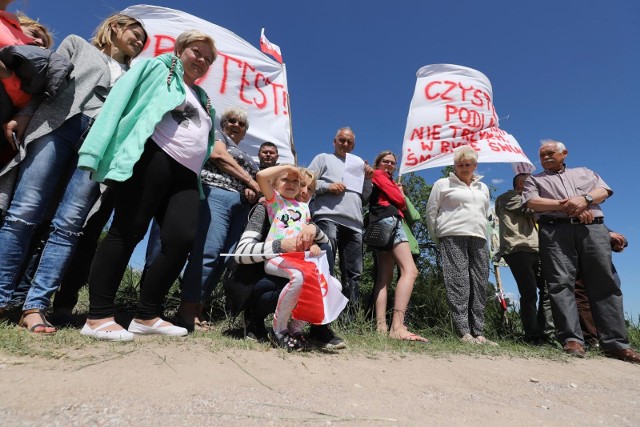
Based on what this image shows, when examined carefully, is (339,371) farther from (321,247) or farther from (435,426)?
(321,247)

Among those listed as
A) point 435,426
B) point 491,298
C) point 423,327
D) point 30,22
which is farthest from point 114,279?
point 491,298

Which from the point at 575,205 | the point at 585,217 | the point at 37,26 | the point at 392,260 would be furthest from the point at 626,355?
the point at 37,26

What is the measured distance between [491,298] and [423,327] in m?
1.03

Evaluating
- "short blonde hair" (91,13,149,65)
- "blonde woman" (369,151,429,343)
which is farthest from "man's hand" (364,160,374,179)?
"short blonde hair" (91,13,149,65)

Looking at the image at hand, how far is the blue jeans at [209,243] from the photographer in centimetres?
269

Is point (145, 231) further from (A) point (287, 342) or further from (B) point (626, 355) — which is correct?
(B) point (626, 355)

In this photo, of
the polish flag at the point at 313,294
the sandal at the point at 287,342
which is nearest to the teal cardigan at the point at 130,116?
the polish flag at the point at 313,294

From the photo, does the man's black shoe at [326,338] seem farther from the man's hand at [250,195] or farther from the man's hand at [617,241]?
the man's hand at [617,241]

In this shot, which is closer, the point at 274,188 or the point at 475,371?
the point at 475,371

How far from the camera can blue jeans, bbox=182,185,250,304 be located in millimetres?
2689

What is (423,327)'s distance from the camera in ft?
12.2

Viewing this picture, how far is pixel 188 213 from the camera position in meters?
2.22

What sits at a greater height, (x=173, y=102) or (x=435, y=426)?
(x=173, y=102)

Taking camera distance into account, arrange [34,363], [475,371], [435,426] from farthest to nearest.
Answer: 1. [475,371]
2. [34,363]
3. [435,426]
